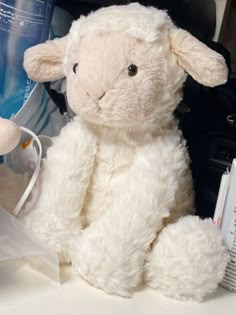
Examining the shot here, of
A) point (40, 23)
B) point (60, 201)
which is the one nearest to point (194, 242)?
point (60, 201)

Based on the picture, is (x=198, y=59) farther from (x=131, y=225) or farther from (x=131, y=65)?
(x=131, y=225)

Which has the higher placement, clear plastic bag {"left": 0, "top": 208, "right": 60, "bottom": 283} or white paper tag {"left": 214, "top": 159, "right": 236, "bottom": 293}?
white paper tag {"left": 214, "top": 159, "right": 236, "bottom": 293}

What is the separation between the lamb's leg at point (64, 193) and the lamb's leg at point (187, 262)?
98mm

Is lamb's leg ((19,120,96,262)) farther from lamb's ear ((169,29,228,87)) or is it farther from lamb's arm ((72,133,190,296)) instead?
lamb's ear ((169,29,228,87))

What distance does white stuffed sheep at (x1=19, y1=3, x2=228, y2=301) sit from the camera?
0.55 m

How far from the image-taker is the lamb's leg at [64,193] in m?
0.60

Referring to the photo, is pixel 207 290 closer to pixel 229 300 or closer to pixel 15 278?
pixel 229 300

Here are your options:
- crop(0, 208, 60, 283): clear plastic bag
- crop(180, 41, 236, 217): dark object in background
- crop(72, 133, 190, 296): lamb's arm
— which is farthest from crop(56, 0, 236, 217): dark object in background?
crop(0, 208, 60, 283): clear plastic bag

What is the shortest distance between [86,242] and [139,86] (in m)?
0.17

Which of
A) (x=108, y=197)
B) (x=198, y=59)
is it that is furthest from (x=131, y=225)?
(x=198, y=59)

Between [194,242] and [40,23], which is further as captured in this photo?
[40,23]

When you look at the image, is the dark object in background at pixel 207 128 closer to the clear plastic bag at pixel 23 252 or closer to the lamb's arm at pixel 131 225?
the lamb's arm at pixel 131 225

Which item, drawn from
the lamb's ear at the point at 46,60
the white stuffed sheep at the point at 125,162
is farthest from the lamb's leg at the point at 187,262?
the lamb's ear at the point at 46,60

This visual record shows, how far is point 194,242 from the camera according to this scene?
0.56 m
